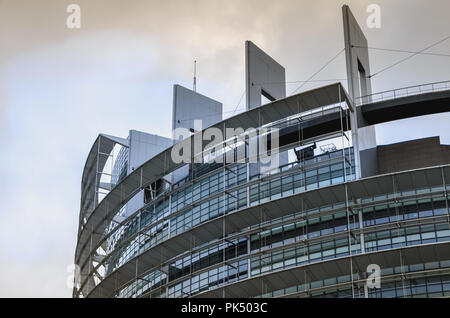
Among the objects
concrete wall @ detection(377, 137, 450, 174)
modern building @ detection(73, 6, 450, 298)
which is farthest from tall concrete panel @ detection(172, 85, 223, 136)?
concrete wall @ detection(377, 137, 450, 174)

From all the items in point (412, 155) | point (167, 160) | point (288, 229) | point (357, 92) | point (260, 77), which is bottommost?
point (288, 229)

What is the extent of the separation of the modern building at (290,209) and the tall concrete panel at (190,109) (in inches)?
236

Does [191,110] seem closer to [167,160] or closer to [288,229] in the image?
[167,160]

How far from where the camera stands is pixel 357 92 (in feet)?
142

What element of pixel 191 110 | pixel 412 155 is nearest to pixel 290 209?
pixel 412 155

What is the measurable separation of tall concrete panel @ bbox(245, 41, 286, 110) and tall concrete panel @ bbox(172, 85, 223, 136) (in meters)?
6.07

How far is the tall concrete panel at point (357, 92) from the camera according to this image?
130 ft

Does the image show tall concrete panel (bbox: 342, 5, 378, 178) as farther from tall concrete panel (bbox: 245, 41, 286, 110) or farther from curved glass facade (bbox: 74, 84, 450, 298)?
tall concrete panel (bbox: 245, 41, 286, 110)

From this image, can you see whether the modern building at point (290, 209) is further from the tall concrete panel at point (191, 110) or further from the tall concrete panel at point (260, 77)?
the tall concrete panel at point (191, 110)

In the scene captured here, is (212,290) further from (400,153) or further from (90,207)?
(90,207)

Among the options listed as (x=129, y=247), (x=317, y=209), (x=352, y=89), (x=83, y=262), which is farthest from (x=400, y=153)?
(x=83, y=262)

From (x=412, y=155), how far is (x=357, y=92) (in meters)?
4.45

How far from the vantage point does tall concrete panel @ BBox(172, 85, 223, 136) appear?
173 feet
